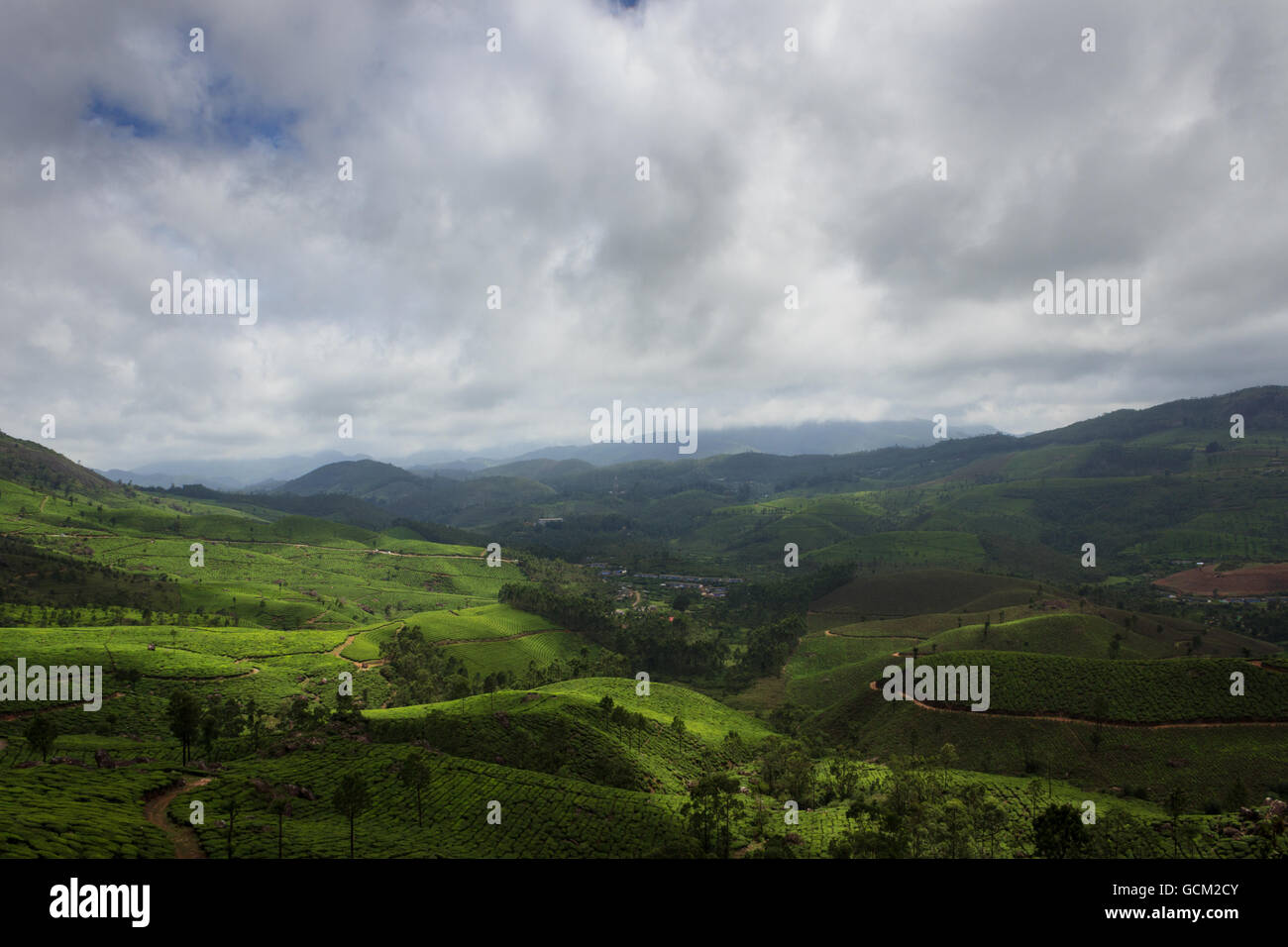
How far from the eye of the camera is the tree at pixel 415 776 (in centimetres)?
5147

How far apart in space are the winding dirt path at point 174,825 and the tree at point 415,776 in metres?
15.7

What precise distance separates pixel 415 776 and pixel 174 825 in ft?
56.0

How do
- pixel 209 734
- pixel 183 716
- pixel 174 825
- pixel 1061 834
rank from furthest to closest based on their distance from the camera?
pixel 209 734 → pixel 183 716 → pixel 174 825 → pixel 1061 834

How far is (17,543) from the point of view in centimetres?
16675

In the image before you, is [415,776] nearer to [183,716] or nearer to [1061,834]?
[183,716]

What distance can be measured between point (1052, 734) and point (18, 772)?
106 m

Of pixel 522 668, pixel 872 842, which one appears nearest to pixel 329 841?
pixel 872 842

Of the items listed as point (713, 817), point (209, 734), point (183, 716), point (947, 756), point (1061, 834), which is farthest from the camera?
point (947, 756)

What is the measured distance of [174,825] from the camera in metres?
41.5

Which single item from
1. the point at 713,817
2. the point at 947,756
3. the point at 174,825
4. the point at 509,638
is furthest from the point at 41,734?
the point at 509,638

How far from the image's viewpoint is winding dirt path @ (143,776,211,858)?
37844mm

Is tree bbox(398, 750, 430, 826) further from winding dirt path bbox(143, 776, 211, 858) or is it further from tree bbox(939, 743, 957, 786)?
Result: tree bbox(939, 743, 957, 786)

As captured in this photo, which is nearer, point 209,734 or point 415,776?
point 415,776

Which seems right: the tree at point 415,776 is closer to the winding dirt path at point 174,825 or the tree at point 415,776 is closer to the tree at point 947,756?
the winding dirt path at point 174,825
